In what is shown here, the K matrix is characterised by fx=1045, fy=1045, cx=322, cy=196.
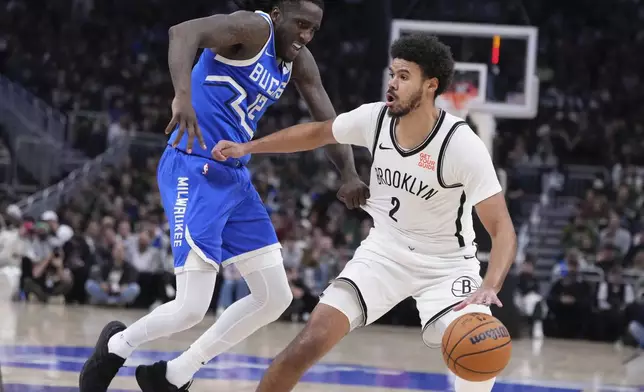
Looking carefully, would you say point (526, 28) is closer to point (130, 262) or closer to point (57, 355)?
point (130, 262)

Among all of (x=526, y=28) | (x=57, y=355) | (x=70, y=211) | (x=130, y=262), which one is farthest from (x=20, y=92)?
(x=57, y=355)

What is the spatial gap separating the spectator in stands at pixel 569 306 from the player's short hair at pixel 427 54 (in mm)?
9052

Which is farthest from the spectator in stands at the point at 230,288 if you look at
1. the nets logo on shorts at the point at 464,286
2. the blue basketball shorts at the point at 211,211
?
the nets logo on shorts at the point at 464,286

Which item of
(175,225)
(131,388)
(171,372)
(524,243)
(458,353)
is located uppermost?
(175,225)

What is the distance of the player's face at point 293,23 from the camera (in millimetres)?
5680

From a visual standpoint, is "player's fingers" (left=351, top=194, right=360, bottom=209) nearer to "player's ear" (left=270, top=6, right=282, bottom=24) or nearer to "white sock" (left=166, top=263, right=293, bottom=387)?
"white sock" (left=166, top=263, right=293, bottom=387)

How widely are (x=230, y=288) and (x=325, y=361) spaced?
Result: 189 inches

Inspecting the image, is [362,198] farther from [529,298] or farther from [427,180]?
[529,298]

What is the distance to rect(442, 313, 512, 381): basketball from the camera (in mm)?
4840

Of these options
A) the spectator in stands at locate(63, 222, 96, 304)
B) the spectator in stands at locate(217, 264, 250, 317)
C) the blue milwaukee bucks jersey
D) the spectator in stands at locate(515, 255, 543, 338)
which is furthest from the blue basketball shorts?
the spectator in stands at locate(63, 222, 96, 304)

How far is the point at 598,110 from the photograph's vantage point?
22.2 m

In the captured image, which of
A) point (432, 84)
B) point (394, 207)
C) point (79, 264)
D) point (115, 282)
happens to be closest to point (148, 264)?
point (115, 282)

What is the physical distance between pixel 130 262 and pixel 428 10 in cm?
558

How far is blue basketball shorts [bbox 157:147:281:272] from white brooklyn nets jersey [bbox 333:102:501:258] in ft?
2.20
